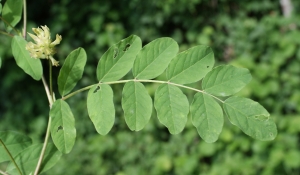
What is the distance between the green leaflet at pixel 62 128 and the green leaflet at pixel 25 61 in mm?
113

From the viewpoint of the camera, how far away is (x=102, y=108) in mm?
909

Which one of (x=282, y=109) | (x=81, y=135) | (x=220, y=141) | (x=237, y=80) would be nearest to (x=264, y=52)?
(x=282, y=109)

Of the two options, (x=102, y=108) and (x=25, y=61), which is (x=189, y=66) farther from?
(x=25, y=61)

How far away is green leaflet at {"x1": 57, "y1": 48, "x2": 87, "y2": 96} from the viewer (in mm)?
941

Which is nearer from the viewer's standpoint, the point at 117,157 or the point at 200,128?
the point at 200,128

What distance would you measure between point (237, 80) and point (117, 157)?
2.71 meters

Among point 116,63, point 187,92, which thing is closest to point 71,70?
point 116,63

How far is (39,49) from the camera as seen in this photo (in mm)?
860

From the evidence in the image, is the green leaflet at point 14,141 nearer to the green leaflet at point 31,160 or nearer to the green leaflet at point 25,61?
the green leaflet at point 31,160

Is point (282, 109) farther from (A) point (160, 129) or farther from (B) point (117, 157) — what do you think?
(B) point (117, 157)

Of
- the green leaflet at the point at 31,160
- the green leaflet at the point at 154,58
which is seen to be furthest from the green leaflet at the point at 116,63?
the green leaflet at the point at 31,160

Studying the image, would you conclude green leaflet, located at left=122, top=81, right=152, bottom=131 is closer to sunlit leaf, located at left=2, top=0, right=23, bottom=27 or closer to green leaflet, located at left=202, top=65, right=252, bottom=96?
green leaflet, located at left=202, top=65, right=252, bottom=96

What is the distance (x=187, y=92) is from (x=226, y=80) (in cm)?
240

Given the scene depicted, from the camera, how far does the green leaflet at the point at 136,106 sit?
0.89m
